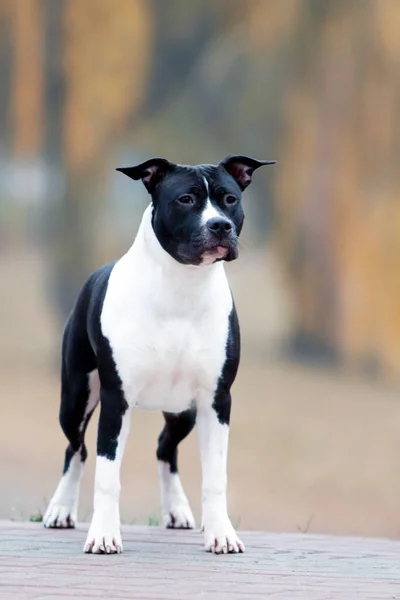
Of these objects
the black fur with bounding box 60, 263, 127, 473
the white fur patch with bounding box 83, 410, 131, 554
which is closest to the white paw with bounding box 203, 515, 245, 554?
the white fur patch with bounding box 83, 410, 131, 554

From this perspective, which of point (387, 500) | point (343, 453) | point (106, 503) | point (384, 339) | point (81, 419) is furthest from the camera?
point (384, 339)

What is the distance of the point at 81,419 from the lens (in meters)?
4.51

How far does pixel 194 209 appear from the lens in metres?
3.76

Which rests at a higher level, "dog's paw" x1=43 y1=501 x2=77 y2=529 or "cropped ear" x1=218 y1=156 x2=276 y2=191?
"cropped ear" x1=218 y1=156 x2=276 y2=191

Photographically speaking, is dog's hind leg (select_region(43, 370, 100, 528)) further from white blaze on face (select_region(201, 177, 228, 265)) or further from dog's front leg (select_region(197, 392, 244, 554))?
white blaze on face (select_region(201, 177, 228, 265))

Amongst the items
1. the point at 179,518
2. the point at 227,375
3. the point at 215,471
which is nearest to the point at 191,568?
the point at 215,471

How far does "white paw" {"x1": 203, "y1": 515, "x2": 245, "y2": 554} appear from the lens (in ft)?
12.9

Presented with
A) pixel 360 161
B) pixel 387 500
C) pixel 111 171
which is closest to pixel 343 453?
pixel 387 500

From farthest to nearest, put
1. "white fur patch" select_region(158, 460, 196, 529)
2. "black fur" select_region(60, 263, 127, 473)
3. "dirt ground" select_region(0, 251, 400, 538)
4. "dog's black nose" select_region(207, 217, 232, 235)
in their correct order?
"dirt ground" select_region(0, 251, 400, 538)
"white fur patch" select_region(158, 460, 196, 529)
"black fur" select_region(60, 263, 127, 473)
"dog's black nose" select_region(207, 217, 232, 235)

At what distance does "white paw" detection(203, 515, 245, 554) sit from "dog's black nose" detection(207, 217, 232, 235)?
101 centimetres

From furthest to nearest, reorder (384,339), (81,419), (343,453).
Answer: (384,339) → (343,453) → (81,419)

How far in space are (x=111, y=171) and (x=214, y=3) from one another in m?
2.33

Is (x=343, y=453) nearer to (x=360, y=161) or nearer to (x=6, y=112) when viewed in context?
(x=360, y=161)

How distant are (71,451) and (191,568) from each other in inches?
42.7
